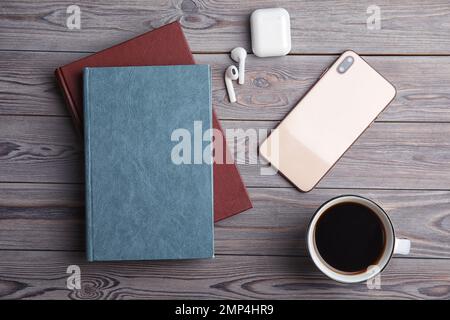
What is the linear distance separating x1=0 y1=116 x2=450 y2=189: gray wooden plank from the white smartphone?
0.06ft

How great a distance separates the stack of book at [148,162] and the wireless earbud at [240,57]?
52 mm

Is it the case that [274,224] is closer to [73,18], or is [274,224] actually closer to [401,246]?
[401,246]

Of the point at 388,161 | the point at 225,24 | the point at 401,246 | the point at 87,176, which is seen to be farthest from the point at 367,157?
the point at 87,176

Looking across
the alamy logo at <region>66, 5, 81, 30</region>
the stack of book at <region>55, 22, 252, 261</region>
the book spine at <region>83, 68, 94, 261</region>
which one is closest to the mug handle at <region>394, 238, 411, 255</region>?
the stack of book at <region>55, 22, 252, 261</region>

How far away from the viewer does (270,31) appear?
31.2 inches

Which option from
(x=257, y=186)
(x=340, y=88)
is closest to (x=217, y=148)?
(x=257, y=186)

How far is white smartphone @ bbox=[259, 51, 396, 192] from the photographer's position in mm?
793

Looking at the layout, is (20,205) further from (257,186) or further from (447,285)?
(447,285)

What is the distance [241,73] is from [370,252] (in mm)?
311

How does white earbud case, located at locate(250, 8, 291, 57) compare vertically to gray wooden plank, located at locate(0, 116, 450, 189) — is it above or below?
above

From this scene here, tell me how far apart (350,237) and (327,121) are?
0.17m

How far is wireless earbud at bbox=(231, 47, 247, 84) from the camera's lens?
79cm

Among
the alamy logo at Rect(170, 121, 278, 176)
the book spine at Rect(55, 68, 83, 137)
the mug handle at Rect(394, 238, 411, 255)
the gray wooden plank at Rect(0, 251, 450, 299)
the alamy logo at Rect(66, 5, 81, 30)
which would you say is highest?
the alamy logo at Rect(66, 5, 81, 30)

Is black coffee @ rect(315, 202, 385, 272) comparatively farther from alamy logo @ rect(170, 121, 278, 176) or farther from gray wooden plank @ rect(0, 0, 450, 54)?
gray wooden plank @ rect(0, 0, 450, 54)
